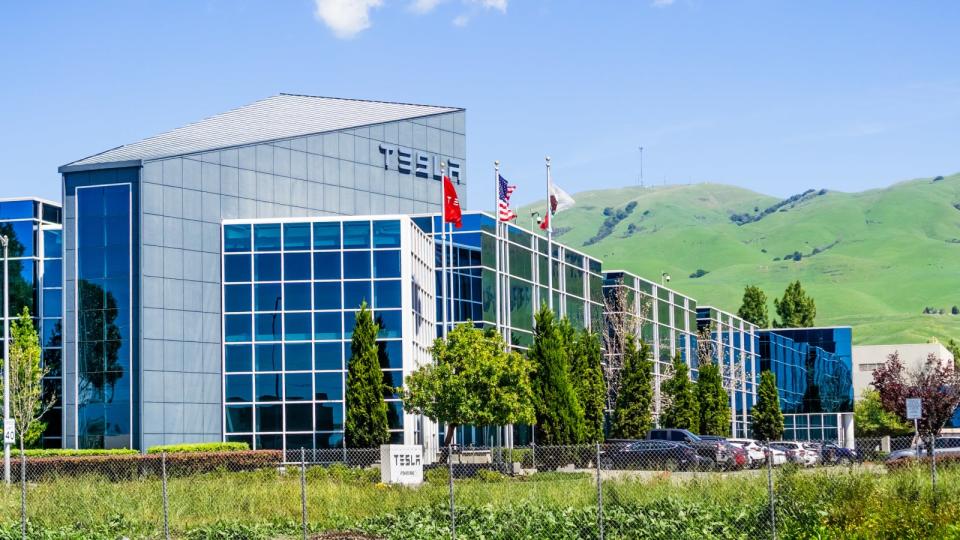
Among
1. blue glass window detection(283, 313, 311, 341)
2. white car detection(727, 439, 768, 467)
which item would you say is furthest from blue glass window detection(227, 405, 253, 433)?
white car detection(727, 439, 768, 467)

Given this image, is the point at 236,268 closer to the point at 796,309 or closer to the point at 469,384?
the point at 469,384

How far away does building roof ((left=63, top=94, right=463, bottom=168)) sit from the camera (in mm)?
62156

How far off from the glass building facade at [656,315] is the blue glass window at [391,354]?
2575 centimetres

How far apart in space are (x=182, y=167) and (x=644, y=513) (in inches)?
1445

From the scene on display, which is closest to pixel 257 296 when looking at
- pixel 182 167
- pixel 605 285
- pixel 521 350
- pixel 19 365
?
pixel 182 167

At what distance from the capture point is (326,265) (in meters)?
57.0

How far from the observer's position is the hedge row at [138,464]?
4778 centimetres

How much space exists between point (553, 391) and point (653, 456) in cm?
661

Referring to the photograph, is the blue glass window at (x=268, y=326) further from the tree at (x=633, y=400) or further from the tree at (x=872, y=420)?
the tree at (x=872, y=420)

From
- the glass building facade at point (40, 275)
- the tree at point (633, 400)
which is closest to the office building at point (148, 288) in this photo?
the glass building facade at point (40, 275)

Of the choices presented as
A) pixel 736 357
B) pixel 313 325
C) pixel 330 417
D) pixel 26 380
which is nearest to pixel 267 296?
pixel 313 325

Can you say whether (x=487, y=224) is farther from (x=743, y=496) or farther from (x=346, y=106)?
(x=743, y=496)

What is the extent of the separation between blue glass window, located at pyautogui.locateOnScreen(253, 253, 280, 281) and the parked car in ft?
52.9

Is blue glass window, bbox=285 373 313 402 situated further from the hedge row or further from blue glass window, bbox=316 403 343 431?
the hedge row
